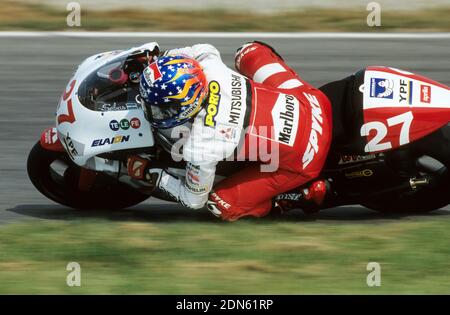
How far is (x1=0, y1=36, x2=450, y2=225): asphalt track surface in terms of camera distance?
29.9 ft

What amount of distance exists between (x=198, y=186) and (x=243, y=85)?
727 mm

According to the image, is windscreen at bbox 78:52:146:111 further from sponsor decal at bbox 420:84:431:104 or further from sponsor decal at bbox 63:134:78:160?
sponsor decal at bbox 420:84:431:104

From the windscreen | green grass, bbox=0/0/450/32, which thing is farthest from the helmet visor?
green grass, bbox=0/0/450/32

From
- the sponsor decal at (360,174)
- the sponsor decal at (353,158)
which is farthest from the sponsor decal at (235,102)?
the sponsor decal at (360,174)

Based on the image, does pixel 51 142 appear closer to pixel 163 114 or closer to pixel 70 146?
pixel 70 146

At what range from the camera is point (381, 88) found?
7219 mm

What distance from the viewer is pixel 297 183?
7281mm

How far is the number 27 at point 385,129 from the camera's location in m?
7.12

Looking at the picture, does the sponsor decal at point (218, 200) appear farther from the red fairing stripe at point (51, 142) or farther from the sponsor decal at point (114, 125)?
the red fairing stripe at point (51, 142)

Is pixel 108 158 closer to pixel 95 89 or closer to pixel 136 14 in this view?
pixel 95 89

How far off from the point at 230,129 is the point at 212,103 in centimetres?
20

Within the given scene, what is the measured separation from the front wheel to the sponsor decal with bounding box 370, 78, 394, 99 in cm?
180

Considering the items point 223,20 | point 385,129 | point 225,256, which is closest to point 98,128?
point 225,256

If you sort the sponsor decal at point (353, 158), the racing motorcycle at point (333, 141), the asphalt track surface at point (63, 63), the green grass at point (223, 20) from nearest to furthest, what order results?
the racing motorcycle at point (333, 141), the sponsor decal at point (353, 158), the asphalt track surface at point (63, 63), the green grass at point (223, 20)
